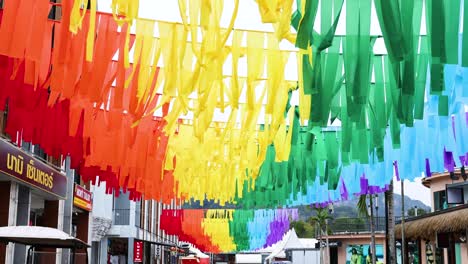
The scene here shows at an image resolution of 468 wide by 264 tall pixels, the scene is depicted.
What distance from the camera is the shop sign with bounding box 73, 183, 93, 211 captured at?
22641mm

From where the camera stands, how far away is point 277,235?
1433 inches

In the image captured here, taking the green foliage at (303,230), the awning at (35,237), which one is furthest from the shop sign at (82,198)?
the green foliage at (303,230)

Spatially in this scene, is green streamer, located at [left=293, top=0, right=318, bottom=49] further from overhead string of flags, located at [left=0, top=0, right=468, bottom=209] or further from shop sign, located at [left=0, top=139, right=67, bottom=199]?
shop sign, located at [left=0, top=139, right=67, bottom=199]

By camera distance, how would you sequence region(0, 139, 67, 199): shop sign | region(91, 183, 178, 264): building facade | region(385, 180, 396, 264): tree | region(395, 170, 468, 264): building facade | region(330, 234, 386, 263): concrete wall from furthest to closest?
region(330, 234, 386, 263): concrete wall, region(91, 183, 178, 264): building facade, region(395, 170, 468, 264): building facade, region(385, 180, 396, 264): tree, region(0, 139, 67, 199): shop sign

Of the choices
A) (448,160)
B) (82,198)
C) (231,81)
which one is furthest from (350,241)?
(231,81)

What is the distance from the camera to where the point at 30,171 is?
1675 centimetres

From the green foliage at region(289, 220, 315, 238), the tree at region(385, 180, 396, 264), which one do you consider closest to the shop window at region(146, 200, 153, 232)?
the tree at region(385, 180, 396, 264)

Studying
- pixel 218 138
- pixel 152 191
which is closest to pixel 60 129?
pixel 218 138

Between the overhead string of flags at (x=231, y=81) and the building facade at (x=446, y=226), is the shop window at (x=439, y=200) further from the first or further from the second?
the overhead string of flags at (x=231, y=81)

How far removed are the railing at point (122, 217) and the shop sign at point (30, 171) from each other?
1833 centimetres

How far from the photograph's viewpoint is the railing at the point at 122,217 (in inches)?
1522

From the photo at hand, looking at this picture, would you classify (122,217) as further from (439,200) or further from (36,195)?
(36,195)

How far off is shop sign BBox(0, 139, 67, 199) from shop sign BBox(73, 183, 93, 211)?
1.96 m

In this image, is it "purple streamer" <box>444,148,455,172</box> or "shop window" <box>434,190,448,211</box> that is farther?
"shop window" <box>434,190,448,211</box>
